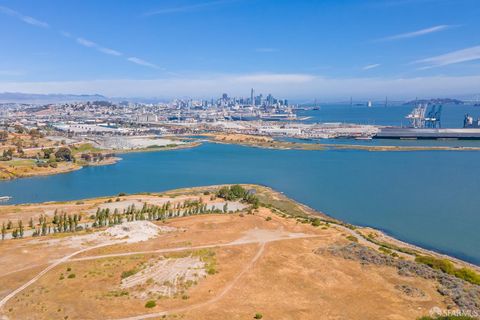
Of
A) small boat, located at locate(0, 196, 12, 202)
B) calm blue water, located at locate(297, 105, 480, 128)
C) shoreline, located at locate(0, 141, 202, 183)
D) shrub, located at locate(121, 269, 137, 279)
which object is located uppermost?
calm blue water, located at locate(297, 105, 480, 128)

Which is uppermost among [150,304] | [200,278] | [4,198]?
[150,304]

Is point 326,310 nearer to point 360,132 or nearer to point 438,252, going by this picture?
point 438,252

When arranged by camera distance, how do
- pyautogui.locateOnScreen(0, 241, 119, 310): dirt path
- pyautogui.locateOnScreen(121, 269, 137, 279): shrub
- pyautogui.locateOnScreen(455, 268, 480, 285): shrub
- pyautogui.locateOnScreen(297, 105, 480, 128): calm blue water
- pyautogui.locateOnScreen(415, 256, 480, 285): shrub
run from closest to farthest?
pyautogui.locateOnScreen(0, 241, 119, 310): dirt path
pyautogui.locateOnScreen(121, 269, 137, 279): shrub
pyautogui.locateOnScreen(455, 268, 480, 285): shrub
pyautogui.locateOnScreen(415, 256, 480, 285): shrub
pyautogui.locateOnScreen(297, 105, 480, 128): calm blue water

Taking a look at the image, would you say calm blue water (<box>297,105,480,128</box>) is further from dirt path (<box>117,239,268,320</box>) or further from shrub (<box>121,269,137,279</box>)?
shrub (<box>121,269,137,279</box>)

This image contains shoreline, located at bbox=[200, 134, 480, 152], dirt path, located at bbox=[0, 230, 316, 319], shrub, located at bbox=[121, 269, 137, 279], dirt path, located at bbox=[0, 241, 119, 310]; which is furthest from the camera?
shoreline, located at bbox=[200, 134, 480, 152]

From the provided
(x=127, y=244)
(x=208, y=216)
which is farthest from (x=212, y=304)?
(x=208, y=216)

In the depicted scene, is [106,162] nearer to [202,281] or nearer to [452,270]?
[202,281]

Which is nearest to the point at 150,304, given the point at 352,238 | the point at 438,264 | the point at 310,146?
the point at 352,238

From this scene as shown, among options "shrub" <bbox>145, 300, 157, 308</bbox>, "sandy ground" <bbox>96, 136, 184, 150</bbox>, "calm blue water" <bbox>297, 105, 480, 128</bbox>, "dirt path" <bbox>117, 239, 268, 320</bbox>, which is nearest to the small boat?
"dirt path" <bbox>117, 239, 268, 320</bbox>
